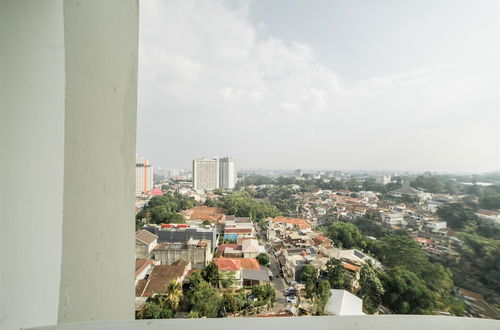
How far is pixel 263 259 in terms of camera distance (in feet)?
12.8

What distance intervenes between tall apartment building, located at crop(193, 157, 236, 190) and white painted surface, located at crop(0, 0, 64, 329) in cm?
793

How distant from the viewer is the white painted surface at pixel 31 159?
0.33 m

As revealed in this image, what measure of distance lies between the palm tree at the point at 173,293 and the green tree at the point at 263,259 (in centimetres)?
170

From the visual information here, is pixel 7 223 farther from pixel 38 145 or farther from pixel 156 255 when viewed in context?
pixel 156 255

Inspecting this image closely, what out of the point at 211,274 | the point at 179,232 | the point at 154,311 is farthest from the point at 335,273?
the point at 179,232

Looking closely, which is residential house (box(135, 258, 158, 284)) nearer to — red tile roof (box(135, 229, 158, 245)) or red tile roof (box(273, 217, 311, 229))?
red tile roof (box(135, 229, 158, 245))

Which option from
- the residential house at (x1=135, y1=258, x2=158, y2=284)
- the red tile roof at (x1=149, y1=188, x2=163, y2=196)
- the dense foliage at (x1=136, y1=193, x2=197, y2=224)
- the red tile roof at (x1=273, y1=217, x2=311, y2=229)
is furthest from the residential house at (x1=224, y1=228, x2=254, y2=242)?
the residential house at (x1=135, y1=258, x2=158, y2=284)

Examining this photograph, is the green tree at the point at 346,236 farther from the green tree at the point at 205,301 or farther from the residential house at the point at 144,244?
the residential house at the point at 144,244

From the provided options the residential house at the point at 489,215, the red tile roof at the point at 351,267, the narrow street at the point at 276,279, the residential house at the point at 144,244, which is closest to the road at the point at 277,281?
the narrow street at the point at 276,279

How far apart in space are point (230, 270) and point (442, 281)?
2.69m

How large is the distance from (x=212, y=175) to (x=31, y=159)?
948 cm

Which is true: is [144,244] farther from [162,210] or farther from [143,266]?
[162,210]

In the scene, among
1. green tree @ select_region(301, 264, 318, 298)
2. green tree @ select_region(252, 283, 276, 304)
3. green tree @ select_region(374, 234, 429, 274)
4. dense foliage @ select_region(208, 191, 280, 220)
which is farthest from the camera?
dense foliage @ select_region(208, 191, 280, 220)

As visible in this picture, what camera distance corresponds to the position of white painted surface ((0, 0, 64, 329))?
0.33 meters
